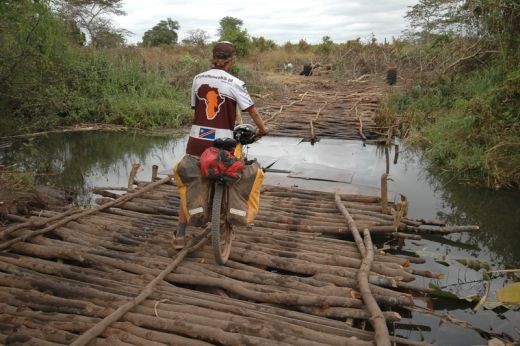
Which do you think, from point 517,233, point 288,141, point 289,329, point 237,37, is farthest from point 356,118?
point 237,37

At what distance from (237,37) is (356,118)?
14.6 m

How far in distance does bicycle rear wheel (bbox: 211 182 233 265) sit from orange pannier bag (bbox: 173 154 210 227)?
0.35 feet

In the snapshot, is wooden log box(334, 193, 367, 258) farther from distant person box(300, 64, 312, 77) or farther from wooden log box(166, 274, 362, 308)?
distant person box(300, 64, 312, 77)

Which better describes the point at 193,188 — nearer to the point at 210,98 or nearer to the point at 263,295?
the point at 210,98

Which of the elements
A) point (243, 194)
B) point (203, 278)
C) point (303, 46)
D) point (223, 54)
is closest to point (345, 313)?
point (203, 278)

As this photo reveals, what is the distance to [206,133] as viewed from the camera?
3777mm

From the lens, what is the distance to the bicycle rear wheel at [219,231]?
355 centimetres

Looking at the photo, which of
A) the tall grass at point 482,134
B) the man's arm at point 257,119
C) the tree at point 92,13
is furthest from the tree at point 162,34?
the man's arm at point 257,119

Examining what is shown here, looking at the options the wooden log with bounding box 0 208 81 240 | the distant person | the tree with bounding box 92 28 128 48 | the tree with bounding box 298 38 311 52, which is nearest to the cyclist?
the wooden log with bounding box 0 208 81 240

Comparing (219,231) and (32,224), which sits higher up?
(219,231)

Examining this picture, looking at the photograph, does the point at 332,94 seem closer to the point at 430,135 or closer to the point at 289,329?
the point at 430,135

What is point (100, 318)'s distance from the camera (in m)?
2.93

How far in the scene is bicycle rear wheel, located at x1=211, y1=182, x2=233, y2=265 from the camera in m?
3.55

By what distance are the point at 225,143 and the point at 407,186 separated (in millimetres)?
4567
